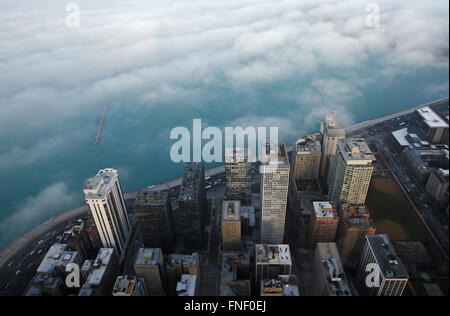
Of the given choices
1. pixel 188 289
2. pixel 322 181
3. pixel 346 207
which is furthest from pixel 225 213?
pixel 322 181

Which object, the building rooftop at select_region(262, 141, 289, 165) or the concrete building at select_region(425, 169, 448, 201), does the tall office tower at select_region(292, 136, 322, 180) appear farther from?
the concrete building at select_region(425, 169, 448, 201)

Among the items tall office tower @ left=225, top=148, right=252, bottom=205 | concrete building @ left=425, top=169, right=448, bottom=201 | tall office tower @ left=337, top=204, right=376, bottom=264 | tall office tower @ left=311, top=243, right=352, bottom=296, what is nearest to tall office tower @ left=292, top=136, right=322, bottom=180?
tall office tower @ left=225, top=148, right=252, bottom=205

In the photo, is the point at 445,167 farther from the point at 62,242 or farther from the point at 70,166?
the point at 70,166

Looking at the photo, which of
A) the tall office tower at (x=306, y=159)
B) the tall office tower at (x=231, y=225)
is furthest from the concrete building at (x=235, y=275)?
the tall office tower at (x=306, y=159)

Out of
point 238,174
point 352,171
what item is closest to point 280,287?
point 352,171

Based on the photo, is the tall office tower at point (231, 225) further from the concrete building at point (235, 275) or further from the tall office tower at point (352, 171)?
the tall office tower at point (352, 171)

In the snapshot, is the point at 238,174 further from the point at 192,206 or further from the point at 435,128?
the point at 435,128
